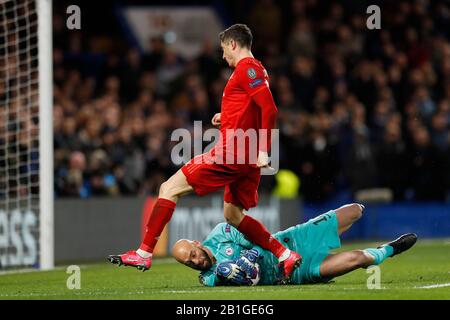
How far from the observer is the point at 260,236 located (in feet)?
29.7

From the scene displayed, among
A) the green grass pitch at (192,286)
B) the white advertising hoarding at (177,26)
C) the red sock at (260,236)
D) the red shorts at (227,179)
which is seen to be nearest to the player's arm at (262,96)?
the red shorts at (227,179)

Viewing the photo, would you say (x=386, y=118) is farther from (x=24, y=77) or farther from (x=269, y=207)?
(x=24, y=77)

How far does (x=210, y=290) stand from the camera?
870 cm

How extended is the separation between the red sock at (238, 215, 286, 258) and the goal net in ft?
12.5

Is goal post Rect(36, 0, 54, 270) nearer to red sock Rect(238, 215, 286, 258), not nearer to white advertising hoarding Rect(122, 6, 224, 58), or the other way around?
red sock Rect(238, 215, 286, 258)

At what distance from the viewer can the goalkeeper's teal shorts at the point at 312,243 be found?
9.09m

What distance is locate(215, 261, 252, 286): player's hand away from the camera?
8.91m

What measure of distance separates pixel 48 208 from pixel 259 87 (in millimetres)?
3982

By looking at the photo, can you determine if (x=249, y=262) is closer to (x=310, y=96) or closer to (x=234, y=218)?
(x=234, y=218)

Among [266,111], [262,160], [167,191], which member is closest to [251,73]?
[266,111]

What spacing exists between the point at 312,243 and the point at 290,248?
0.19m

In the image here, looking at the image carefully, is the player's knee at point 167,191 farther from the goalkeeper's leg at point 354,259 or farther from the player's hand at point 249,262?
the goalkeeper's leg at point 354,259

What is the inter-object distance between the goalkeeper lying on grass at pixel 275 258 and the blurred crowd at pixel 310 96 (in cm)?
601
